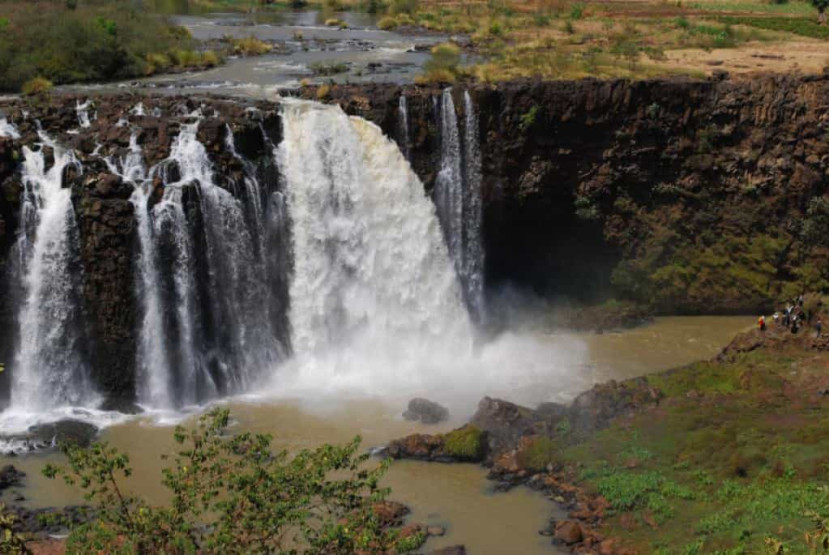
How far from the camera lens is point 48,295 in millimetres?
27891

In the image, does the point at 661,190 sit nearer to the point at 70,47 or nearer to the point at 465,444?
the point at 465,444

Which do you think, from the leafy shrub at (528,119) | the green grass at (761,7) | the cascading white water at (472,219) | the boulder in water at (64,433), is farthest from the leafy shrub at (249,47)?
the green grass at (761,7)

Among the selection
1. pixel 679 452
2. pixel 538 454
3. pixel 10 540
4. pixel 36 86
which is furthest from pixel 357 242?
pixel 10 540

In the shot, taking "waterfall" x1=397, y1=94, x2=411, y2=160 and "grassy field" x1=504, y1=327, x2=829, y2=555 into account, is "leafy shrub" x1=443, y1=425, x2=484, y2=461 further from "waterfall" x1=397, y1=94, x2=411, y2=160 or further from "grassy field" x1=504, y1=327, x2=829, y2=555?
"waterfall" x1=397, y1=94, x2=411, y2=160

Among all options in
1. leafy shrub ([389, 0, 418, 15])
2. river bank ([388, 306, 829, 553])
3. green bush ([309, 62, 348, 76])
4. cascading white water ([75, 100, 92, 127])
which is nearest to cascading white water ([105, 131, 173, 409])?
cascading white water ([75, 100, 92, 127])

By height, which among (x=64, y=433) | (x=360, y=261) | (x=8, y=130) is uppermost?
(x=8, y=130)

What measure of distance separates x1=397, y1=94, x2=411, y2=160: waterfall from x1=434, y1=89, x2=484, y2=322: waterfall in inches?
48.3

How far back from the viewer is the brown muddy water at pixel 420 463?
882 inches

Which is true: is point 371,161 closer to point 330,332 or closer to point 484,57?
point 330,332

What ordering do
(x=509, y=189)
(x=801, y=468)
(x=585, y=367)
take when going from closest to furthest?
1. (x=801, y=468)
2. (x=585, y=367)
3. (x=509, y=189)

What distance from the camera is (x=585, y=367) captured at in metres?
31.5

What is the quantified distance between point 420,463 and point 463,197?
37.8ft

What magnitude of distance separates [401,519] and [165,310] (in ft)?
33.7

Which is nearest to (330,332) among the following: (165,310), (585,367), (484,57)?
(165,310)
